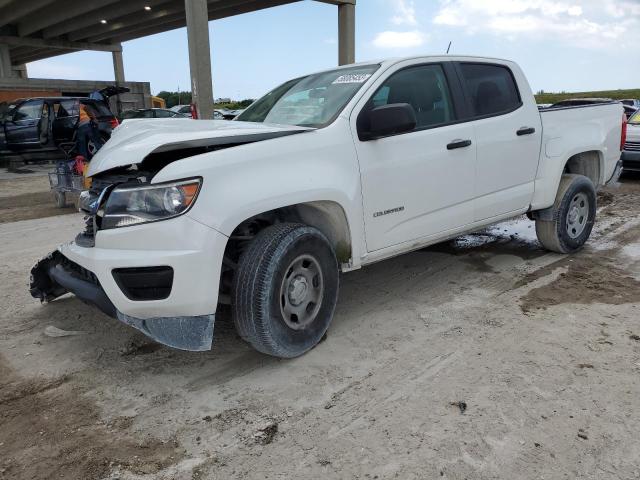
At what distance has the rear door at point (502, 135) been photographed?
433cm

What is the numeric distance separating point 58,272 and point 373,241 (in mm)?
2079

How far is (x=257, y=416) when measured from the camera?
2742 mm

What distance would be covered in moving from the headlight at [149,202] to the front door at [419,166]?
1239 mm

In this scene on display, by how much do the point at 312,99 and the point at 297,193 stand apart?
1.15m

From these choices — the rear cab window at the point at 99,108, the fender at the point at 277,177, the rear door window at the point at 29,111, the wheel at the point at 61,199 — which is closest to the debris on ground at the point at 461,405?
the fender at the point at 277,177

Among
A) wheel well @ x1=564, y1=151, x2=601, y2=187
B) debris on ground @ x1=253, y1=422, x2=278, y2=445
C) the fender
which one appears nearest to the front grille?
wheel well @ x1=564, y1=151, x2=601, y2=187

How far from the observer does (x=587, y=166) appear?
18.5ft

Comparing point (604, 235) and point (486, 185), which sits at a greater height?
point (486, 185)

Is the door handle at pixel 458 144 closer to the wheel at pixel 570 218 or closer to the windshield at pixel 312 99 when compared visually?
the windshield at pixel 312 99

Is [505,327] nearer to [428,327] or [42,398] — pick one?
[428,327]

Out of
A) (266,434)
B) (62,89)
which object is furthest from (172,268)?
(62,89)

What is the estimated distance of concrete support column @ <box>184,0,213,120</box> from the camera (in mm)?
14438

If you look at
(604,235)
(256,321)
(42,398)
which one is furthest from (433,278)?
(42,398)

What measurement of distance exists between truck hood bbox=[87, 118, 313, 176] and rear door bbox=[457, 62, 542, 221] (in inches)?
70.3
